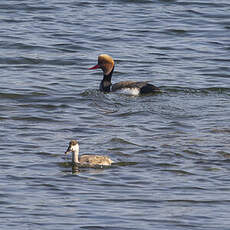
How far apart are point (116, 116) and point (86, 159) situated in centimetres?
324

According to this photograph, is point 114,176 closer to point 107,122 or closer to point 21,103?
point 107,122

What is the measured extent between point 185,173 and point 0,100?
17.9 ft

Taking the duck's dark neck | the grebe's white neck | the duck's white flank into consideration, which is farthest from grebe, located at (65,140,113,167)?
the duck's dark neck

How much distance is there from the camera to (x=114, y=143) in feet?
38.5

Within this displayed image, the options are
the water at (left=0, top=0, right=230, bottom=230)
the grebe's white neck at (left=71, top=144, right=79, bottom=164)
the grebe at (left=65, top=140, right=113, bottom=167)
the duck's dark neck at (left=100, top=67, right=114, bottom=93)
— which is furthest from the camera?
the duck's dark neck at (left=100, top=67, right=114, bottom=93)

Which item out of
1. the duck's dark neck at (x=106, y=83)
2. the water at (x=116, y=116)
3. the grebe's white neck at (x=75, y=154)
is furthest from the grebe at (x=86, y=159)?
the duck's dark neck at (x=106, y=83)

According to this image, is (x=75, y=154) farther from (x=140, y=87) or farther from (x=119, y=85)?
(x=119, y=85)

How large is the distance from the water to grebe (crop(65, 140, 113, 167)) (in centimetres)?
12

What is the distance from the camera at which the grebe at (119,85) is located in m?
15.4

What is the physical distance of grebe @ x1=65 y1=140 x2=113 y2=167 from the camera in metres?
10.4

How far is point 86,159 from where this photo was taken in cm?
1053

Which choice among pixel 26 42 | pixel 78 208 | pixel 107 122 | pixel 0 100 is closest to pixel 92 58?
pixel 26 42

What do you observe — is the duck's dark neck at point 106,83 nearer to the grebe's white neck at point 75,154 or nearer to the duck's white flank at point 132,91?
the duck's white flank at point 132,91

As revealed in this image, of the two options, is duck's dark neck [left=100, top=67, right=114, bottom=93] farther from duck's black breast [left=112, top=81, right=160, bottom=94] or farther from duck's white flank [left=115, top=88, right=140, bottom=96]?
duck's white flank [left=115, top=88, right=140, bottom=96]
